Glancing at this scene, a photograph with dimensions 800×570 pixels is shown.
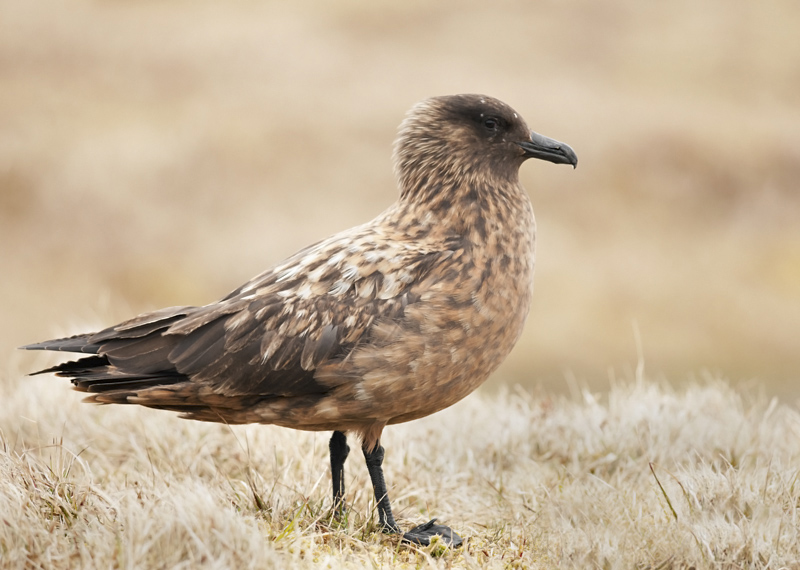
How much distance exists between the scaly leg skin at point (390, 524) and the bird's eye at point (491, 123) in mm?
1700

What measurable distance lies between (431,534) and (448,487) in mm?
779

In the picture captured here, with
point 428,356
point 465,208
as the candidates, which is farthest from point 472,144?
point 428,356

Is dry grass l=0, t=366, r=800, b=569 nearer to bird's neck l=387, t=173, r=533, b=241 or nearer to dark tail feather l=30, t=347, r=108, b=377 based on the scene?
dark tail feather l=30, t=347, r=108, b=377

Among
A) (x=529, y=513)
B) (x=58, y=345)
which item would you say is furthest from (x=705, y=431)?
(x=58, y=345)

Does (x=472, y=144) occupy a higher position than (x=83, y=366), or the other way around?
(x=472, y=144)

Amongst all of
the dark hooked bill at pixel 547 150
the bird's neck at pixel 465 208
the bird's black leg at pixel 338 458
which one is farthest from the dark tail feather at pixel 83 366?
the dark hooked bill at pixel 547 150

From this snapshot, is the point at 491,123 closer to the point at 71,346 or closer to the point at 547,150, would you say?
the point at 547,150

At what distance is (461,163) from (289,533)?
6.51 ft

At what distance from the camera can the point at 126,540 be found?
3029 mm

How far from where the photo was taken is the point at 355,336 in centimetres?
367

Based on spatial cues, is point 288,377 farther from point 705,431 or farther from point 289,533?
point 705,431

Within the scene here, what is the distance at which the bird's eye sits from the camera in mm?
4215

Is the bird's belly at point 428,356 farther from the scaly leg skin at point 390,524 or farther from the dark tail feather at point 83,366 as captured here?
the dark tail feather at point 83,366

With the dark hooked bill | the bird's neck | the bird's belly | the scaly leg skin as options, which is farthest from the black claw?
the dark hooked bill
